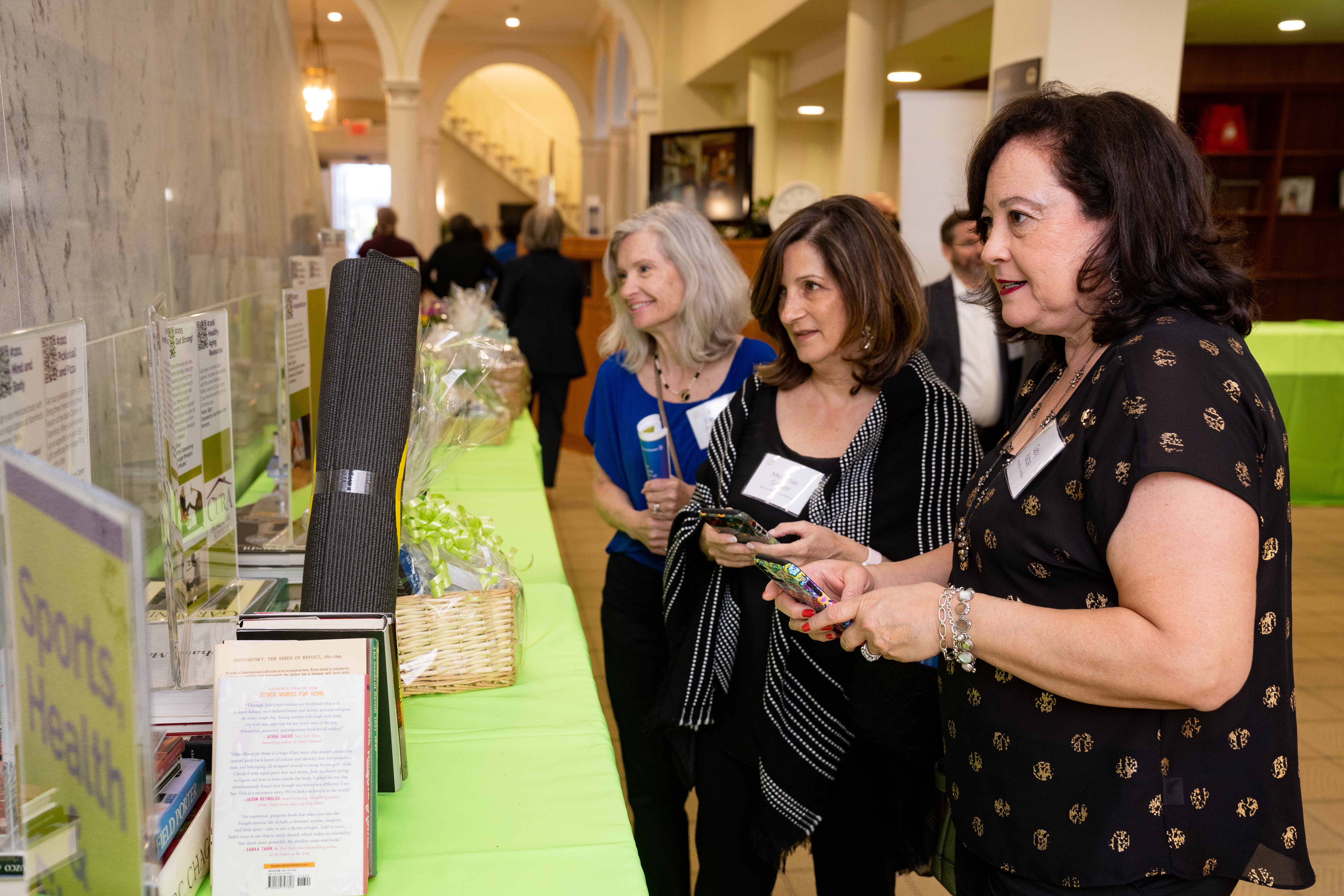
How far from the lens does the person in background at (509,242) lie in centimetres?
750

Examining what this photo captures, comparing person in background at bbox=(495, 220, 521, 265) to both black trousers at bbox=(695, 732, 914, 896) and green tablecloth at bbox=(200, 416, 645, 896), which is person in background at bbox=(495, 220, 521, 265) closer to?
black trousers at bbox=(695, 732, 914, 896)

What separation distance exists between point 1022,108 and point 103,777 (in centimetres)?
105

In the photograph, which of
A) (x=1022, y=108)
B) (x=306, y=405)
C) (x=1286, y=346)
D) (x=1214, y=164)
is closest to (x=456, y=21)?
(x=1214, y=164)

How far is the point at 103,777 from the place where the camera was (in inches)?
25.9

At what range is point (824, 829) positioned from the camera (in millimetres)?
1679

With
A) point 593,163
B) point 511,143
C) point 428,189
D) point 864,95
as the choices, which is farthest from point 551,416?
point 511,143

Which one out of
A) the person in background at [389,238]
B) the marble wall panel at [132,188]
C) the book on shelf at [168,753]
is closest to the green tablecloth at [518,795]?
the book on shelf at [168,753]

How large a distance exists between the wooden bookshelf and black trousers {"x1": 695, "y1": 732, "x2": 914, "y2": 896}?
7.50 metres

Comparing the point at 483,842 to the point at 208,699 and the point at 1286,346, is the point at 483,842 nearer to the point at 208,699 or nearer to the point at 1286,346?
the point at 208,699

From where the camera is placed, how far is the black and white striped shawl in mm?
1598

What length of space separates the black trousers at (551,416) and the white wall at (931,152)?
235 cm

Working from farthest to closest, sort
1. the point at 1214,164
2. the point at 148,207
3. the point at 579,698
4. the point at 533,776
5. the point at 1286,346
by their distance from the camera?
the point at 1214,164, the point at 1286,346, the point at 148,207, the point at 579,698, the point at 533,776

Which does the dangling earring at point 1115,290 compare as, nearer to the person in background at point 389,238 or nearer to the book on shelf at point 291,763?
the book on shelf at point 291,763

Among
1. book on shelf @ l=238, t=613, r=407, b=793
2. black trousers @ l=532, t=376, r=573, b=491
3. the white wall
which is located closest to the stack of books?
book on shelf @ l=238, t=613, r=407, b=793
